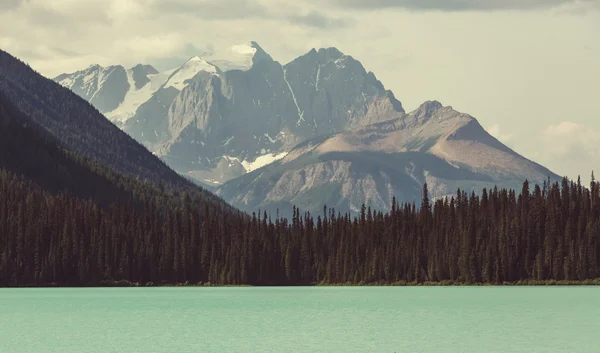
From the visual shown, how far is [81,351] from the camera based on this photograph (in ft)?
291

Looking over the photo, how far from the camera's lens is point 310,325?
374ft

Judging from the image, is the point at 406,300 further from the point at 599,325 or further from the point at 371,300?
the point at 599,325

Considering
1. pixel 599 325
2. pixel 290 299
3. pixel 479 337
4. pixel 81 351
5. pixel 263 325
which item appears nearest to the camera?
pixel 81 351

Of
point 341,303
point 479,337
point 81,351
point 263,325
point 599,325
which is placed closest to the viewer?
point 81,351

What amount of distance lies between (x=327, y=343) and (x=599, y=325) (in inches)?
1259

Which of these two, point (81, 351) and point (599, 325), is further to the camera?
point (599, 325)

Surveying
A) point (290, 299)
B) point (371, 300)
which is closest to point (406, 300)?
point (371, 300)

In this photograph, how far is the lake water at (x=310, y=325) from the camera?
91.0m

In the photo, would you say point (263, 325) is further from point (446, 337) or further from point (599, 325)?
point (599, 325)

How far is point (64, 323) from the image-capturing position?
12156cm

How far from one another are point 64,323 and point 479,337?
166 ft

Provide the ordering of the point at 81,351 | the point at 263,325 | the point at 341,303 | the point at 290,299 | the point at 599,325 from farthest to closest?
1. the point at 290,299
2. the point at 341,303
3. the point at 263,325
4. the point at 599,325
5. the point at 81,351

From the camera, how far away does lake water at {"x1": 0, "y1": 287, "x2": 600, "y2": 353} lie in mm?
91000

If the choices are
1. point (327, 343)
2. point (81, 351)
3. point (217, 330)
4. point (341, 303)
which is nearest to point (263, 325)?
point (217, 330)
